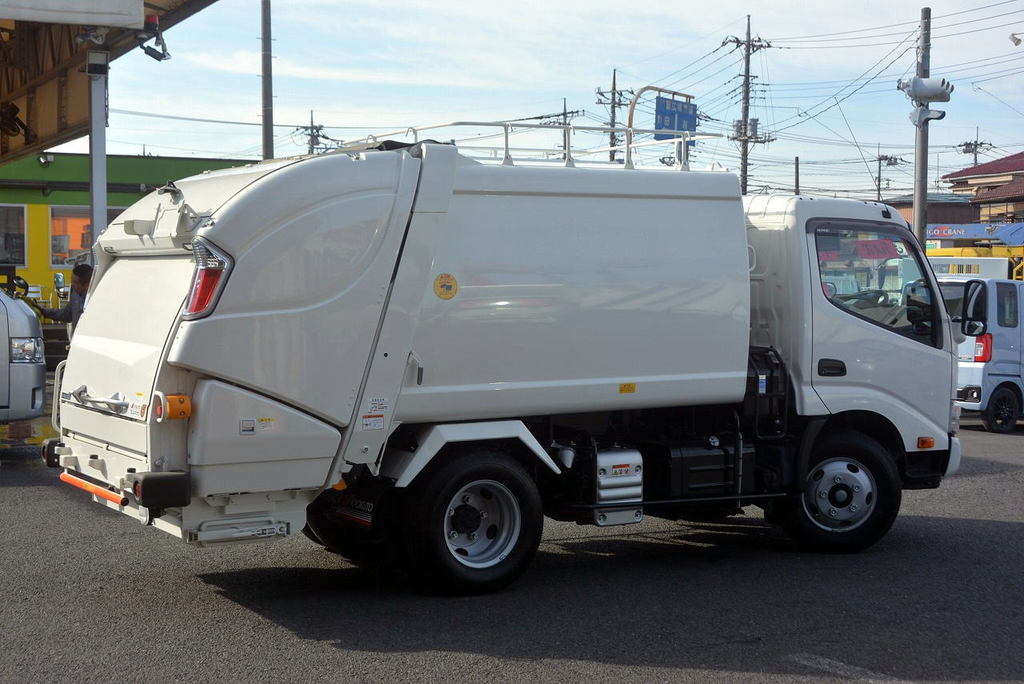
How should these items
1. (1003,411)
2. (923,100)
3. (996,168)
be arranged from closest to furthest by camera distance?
1. (1003,411)
2. (923,100)
3. (996,168)

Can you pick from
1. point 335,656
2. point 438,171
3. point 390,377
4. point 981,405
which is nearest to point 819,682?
point 335,656

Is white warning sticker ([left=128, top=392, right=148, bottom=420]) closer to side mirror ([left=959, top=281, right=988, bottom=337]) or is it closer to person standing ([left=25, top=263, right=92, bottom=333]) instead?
side mirror ([left=959, top=281, right=988, bottom=337])

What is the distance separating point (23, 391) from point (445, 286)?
690 centimetres

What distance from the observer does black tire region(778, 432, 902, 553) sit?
27.5ft

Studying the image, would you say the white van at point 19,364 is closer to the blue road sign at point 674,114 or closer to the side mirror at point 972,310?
the side mirror at point 972,310

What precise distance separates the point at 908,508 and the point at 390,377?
5.76 metres

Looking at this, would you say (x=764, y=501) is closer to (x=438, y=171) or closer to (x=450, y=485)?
(x=450, y=485)

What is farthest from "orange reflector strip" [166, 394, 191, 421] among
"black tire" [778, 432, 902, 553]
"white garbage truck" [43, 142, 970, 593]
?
"black tire" [778, 432, 902, 553]

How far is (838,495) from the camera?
8.41 metres

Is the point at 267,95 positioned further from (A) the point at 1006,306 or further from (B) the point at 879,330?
(B) the point at 879,330

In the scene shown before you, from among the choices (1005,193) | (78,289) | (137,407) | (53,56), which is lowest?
(137,407)

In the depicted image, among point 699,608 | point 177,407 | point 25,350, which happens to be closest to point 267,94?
point 25,350

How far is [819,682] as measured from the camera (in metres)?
5.54

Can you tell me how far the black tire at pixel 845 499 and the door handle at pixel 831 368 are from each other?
465 millimetres
